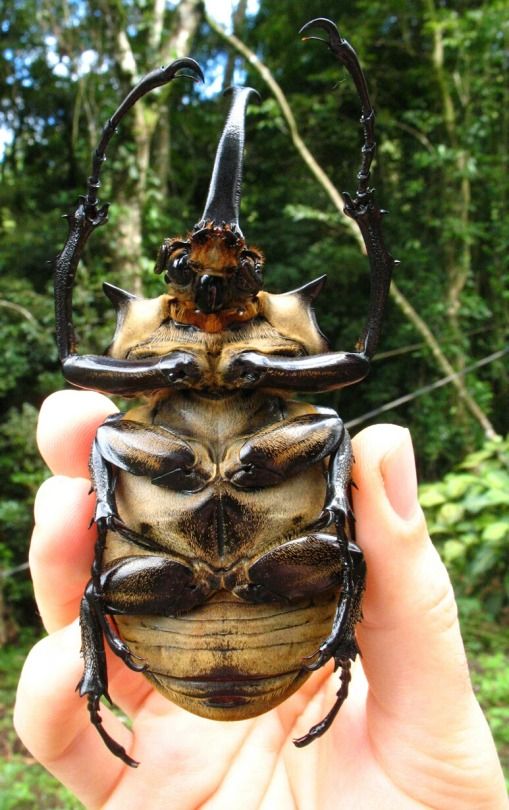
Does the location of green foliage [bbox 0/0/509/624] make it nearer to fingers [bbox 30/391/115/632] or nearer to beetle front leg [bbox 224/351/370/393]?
fingers [bbox 30/391/115/632]

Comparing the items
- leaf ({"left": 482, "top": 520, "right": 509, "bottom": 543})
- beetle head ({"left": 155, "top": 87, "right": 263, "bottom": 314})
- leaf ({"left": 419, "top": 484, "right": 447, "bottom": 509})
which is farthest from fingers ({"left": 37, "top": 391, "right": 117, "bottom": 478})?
leaf ({"left": 419, "top": 484, "right": 447, "bottom": 509})

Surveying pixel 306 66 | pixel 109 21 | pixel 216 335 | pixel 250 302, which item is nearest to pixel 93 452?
pixel 216 335

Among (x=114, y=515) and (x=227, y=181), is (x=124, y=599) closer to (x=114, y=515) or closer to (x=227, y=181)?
(x=114, y=515)

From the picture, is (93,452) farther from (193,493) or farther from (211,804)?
(211,804)

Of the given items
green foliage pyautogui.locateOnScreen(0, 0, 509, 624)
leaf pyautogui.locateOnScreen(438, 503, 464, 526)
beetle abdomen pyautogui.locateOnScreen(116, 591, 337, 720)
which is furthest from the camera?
green foliage pyautogui.locateOnScreen(0, 0, 509, 624)

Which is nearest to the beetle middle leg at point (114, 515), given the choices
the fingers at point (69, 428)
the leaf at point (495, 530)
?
the fingers at point (69, 428)

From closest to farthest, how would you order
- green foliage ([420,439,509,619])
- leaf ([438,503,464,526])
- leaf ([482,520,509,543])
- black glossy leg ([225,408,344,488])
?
black glossy leg ([225,408,344,488]) < leaf ([482,520,509,543]) < green foliage ([420,439,509,619]) < leaf ([438,503,464,526])

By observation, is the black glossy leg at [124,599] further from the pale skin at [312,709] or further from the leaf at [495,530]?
the leaf at [495,530]

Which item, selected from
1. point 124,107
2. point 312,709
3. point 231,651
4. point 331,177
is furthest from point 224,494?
point 331,177
